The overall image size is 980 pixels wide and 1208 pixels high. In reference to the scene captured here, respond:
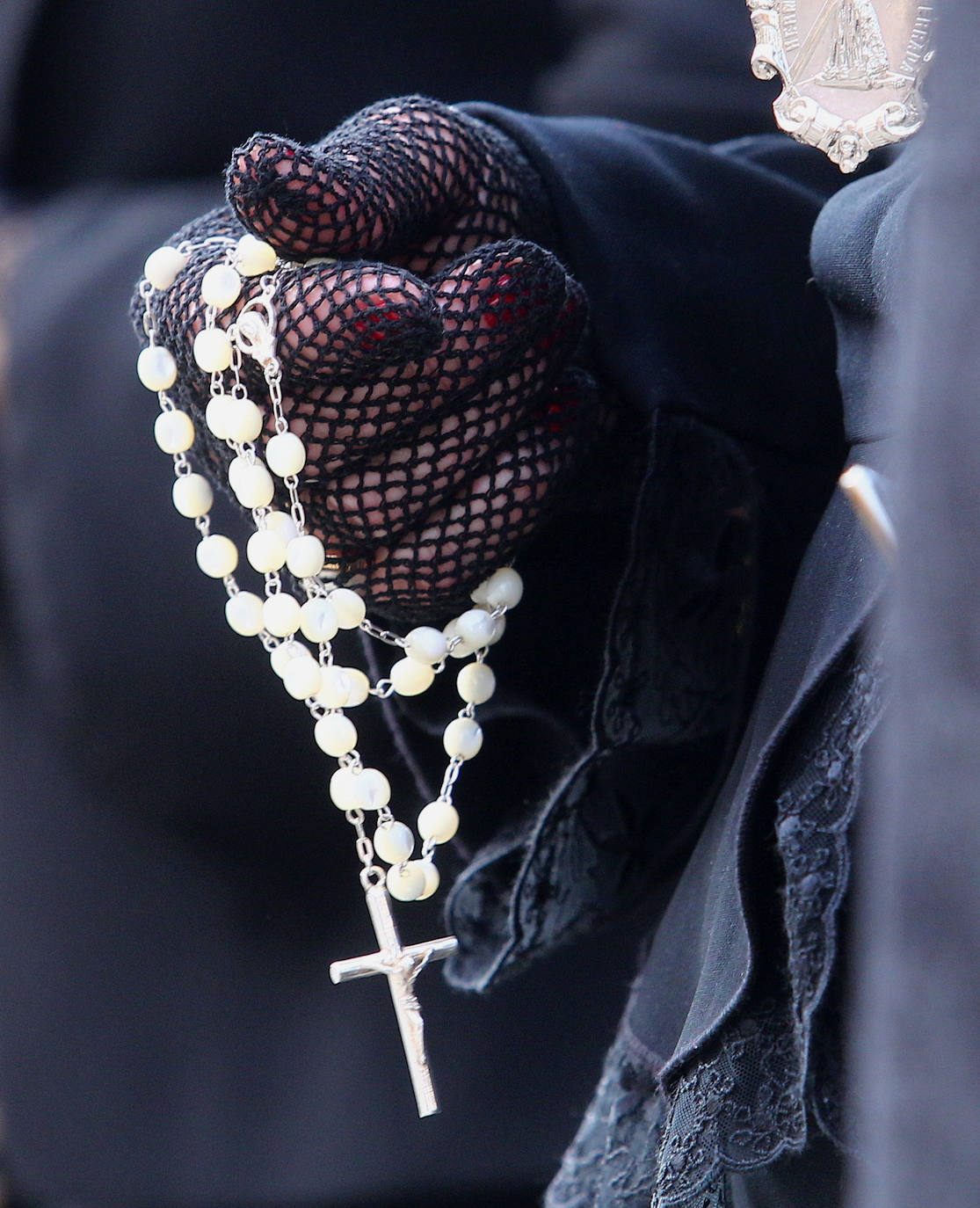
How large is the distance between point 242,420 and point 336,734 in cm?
14

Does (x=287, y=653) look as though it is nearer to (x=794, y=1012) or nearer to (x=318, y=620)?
(x=318, y=620)

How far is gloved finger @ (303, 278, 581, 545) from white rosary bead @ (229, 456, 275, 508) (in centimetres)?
3

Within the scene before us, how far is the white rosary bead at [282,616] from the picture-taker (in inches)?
19.3

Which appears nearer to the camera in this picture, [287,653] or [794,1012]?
[794,1012]

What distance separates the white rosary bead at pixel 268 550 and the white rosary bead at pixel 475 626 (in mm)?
87

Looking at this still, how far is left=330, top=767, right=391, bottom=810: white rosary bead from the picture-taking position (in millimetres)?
508

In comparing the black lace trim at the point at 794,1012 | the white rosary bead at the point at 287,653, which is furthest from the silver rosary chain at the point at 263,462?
the black lace trim at the point at 794,1012

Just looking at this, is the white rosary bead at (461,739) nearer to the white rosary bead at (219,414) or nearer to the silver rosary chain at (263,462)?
the silver rosary chain at (263,462)

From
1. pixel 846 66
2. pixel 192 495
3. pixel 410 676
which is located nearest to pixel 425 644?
pixel 410 676

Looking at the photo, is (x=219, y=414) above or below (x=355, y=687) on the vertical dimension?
above

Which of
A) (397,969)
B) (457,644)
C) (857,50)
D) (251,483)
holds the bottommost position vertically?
(397,969)

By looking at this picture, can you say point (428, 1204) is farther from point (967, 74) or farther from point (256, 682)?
point (967, 74)

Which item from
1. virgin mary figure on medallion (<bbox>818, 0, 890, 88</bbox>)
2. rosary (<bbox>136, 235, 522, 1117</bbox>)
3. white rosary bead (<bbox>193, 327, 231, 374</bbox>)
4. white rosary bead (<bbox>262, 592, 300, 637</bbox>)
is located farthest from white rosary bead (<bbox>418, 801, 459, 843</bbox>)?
virgin mary figure on medallion (<bbox>818, 0, 890, 88</bbox>)

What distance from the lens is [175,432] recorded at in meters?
0.50
